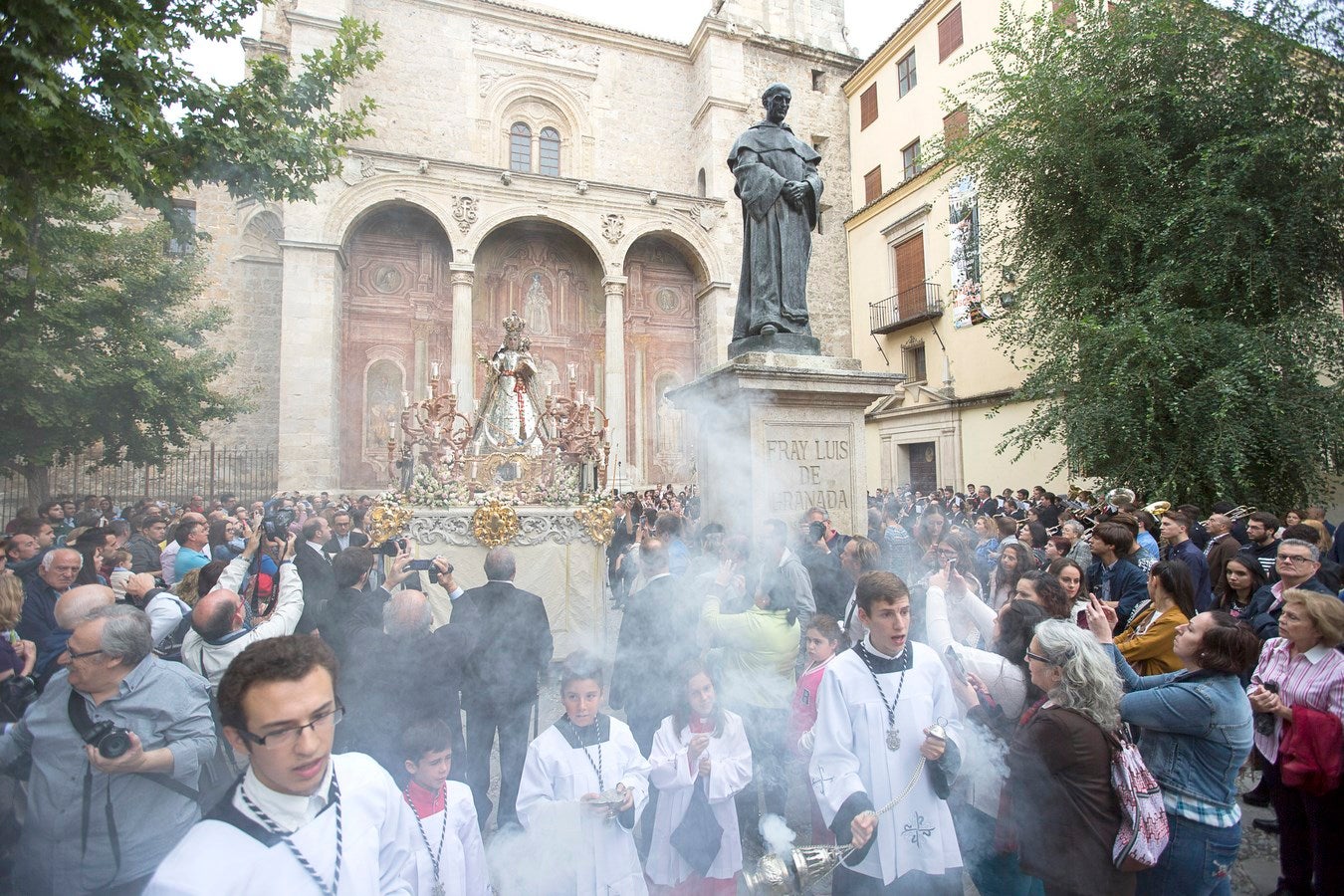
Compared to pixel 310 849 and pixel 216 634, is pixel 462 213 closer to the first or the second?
pixel 216 634

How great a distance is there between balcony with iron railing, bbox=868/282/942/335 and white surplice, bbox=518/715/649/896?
60.0 feet

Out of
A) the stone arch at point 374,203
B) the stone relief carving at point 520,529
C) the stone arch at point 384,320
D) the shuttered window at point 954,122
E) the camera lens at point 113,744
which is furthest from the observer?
the stone arch at point 384,320

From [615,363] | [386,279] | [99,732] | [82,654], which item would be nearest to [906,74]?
[615,363]

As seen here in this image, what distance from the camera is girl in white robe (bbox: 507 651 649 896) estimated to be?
279 centimetres

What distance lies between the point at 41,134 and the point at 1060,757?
658 cm

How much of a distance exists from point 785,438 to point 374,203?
53.3ft

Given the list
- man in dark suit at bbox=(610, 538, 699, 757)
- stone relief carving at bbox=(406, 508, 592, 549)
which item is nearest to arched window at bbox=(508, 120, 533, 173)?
stone relief carving at bbox=(406, 508, 592, 549)

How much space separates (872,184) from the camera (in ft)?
76.4

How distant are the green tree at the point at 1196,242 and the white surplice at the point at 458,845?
430 inches

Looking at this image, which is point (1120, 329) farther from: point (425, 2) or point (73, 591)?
point (425, 2)

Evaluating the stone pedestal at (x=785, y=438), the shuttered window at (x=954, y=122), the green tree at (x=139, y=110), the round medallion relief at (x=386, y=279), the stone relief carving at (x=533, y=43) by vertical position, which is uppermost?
the stone relief carving at (x=533, y=43)

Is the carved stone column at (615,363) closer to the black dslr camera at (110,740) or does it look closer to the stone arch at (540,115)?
the stone arch at (540,115)

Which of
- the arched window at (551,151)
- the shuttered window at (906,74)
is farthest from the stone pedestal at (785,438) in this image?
the shuttered window at (906,74)

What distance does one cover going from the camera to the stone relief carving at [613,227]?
2014 centimetres
